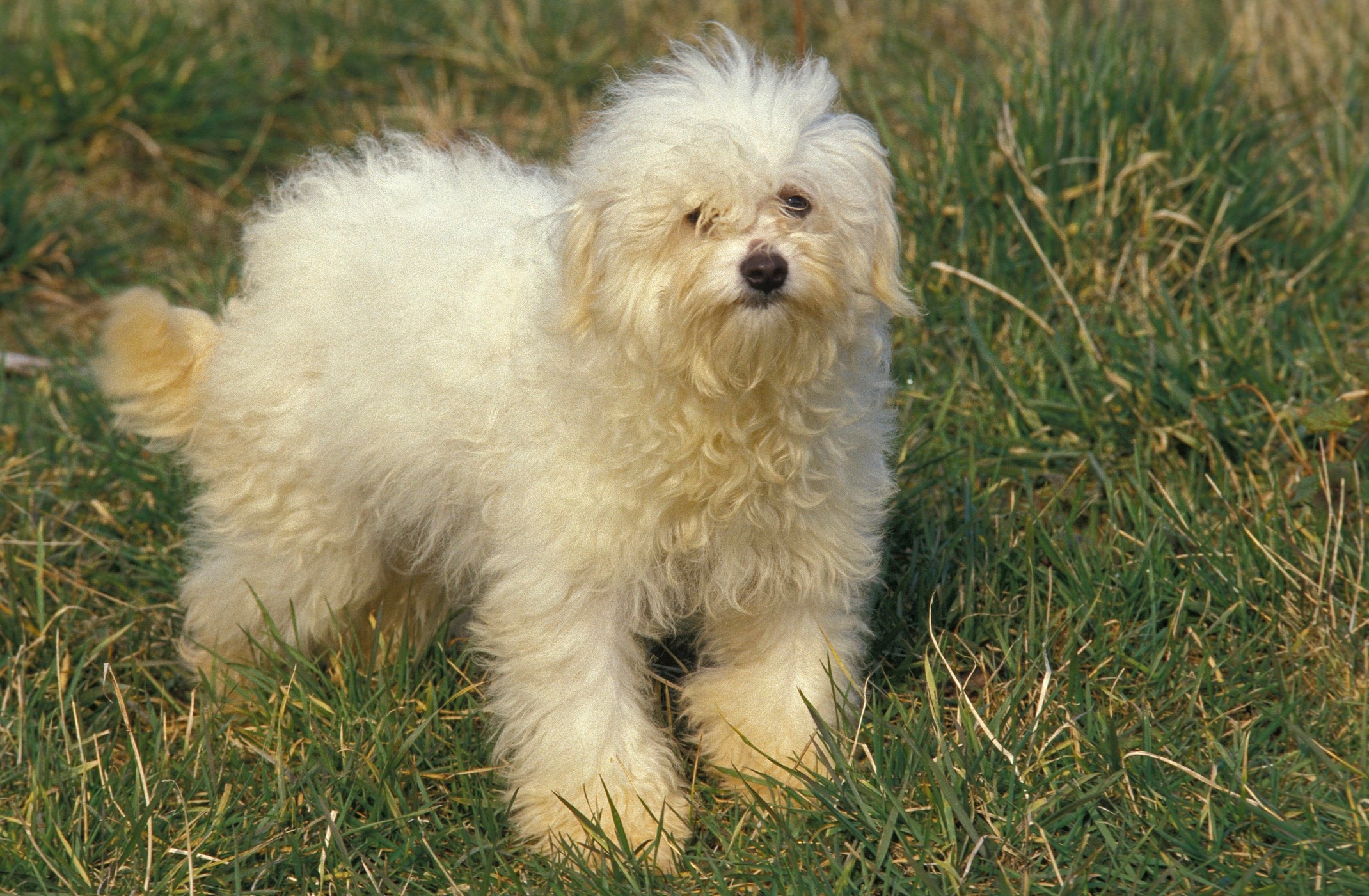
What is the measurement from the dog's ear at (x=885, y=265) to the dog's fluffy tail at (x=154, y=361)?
6.24 ft

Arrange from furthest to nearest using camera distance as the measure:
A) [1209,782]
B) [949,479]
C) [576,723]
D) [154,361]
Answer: [949,479] < [154,361] < [576,723] < [1209,782]

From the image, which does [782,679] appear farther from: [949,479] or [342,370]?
[342,370]

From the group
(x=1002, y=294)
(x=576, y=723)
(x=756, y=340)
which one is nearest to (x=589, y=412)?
(x=756, y=340)

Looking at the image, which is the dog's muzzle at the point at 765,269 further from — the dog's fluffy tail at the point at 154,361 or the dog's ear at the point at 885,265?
the dog's fluffy tail at the point at 154,361

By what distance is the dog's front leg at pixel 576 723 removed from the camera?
11.0 ft

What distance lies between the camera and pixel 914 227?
5.18 metres

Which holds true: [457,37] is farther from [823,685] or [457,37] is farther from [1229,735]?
[1229,735]

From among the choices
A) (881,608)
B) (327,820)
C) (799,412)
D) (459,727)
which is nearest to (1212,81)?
(881,608)

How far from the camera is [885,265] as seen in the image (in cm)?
320

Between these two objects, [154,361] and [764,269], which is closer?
[764,269]

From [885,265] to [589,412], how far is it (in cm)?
71

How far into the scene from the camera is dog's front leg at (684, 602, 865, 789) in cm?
355

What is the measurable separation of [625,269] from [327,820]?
1.40 meters

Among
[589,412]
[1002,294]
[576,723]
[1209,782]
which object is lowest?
[576,723]
